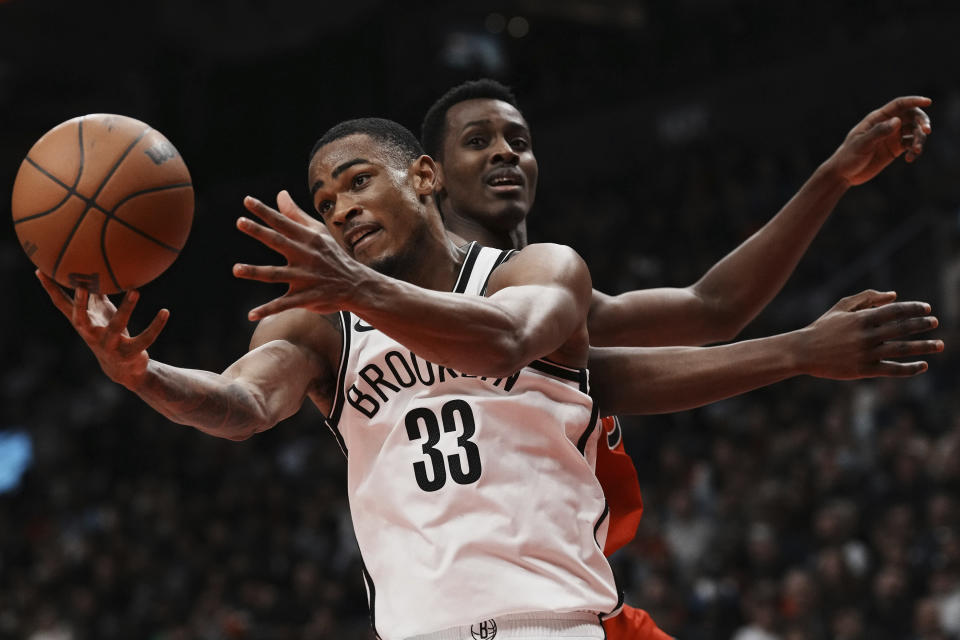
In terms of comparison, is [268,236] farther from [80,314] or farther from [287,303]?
[80,314]

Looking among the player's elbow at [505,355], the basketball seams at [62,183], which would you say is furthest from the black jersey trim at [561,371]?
the basketball seams at [62,183]

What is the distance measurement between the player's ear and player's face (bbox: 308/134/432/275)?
10 cm

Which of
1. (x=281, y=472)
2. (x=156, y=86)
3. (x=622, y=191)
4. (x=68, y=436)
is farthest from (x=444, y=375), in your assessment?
(x=156, y=86)

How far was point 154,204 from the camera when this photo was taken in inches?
123

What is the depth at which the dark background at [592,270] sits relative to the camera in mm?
9633

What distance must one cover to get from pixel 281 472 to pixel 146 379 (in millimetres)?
12072

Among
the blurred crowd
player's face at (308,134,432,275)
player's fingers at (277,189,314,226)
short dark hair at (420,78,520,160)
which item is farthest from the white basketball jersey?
the blurred crowd

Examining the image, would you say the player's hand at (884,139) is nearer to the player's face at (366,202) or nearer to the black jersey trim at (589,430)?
the black jersey trim at (589,430)

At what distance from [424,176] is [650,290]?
4.27 feet

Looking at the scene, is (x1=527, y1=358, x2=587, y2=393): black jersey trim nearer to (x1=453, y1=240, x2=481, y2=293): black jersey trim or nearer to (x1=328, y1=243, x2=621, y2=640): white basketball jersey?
(x1=328, y1=243, x2=621, y2=640): white basketball jersey

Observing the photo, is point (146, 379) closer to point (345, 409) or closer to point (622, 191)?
point (345, 409)

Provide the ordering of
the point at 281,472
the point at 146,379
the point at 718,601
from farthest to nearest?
the point at 281,472
the point at 718,601
the point at 146,379

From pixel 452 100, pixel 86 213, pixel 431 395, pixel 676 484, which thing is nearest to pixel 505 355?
pixel 431 395

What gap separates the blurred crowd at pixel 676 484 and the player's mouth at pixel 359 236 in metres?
6.05
